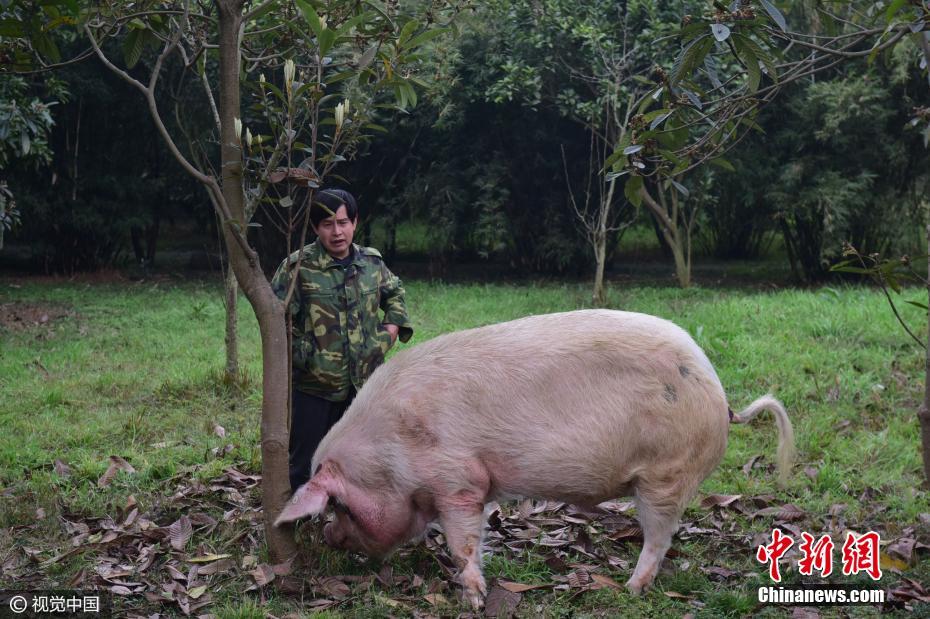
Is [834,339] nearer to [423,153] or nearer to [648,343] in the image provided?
[648,343]

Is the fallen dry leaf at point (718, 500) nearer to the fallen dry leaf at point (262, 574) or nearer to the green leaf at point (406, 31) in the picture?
the fallen dry leaf at point (262, 574)

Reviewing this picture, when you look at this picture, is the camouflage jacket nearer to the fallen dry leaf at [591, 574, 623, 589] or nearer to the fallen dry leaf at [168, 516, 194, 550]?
the fallen dry leaf at [168, 516, 194, 550]

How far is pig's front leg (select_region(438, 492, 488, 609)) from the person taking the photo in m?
3.85

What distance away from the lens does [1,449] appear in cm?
588

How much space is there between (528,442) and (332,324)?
1201 millimetres

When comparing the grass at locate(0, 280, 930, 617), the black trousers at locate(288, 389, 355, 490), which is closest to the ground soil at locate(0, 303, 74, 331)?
the grass at locate(0, 280, 930, 617)

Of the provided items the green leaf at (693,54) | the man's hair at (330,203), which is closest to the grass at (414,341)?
the man's hair at (330,203)

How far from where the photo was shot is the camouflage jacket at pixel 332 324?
452 cm

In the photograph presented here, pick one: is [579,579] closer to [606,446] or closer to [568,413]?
[606,446]

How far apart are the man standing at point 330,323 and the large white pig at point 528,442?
578mm

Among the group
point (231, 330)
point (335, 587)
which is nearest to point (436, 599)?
point (335, 587)

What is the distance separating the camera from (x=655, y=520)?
387 cm

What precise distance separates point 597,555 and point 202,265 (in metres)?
13.7

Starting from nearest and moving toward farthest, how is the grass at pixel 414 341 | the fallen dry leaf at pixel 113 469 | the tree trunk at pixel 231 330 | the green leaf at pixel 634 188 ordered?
the green leaf at pixel 634 188
the grass at pixel 414 341
the fallen dry leaf at pixel 113 469
the tree trunk at pixel 231 330
